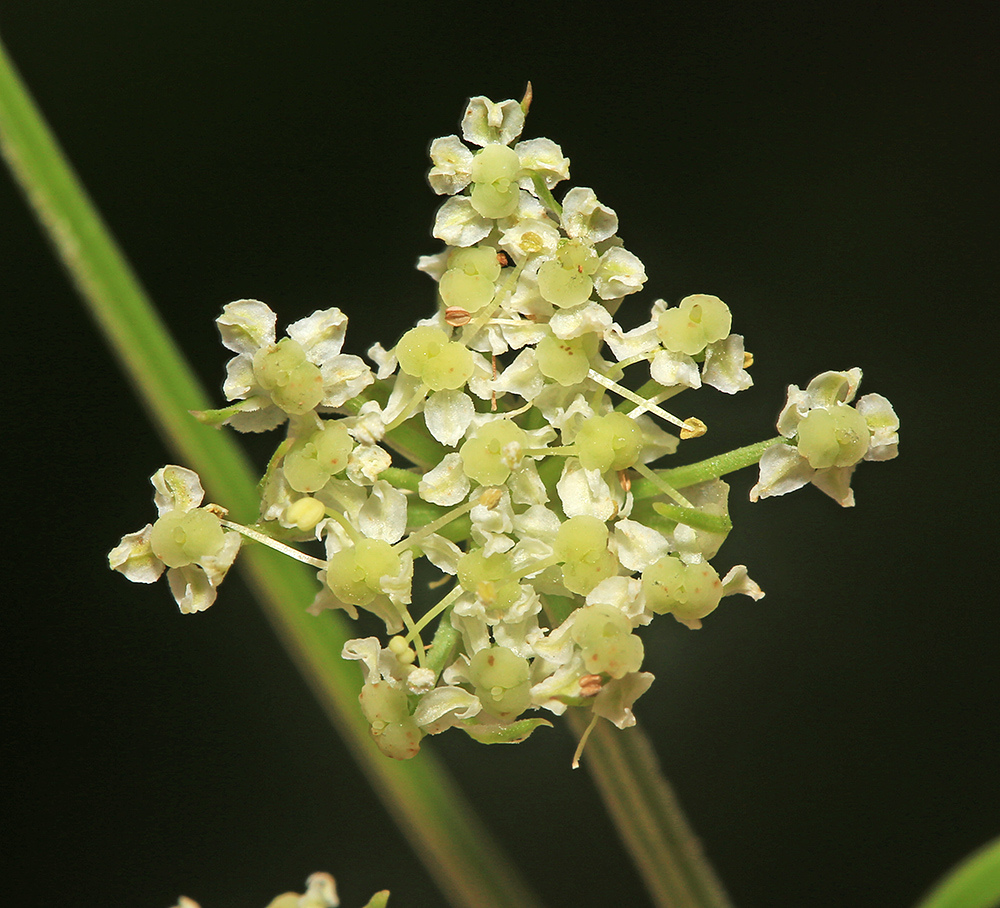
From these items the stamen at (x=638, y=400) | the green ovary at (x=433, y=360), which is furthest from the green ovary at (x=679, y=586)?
the green ovary at (x=433, y=360)

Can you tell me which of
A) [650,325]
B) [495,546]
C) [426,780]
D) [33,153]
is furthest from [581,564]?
[33,153]

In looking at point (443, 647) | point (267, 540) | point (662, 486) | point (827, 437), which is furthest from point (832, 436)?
point (267, 540)

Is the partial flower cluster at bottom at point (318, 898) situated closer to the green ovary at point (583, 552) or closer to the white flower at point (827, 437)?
the green ovary at point (583, 552)

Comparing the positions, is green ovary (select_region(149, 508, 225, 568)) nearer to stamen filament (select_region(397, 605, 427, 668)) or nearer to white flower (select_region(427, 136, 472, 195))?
stamen filament (select_region(397, 605, 427, 668))

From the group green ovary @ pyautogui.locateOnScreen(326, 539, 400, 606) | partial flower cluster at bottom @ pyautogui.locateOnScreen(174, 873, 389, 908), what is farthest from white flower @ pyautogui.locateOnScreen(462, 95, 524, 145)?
partial flower cluster at bottom @ pyautogui.locateOnScreen(174, 873, 389, 908)

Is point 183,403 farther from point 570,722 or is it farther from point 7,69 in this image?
point 570,722
